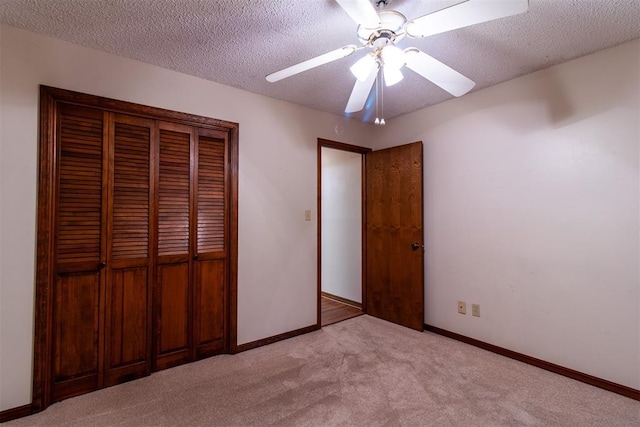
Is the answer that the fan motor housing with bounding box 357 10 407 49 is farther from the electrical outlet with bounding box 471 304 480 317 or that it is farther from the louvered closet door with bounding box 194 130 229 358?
the electrical outlet with bounding box 471 304 480 317

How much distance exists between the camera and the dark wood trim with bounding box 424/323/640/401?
2.11 m

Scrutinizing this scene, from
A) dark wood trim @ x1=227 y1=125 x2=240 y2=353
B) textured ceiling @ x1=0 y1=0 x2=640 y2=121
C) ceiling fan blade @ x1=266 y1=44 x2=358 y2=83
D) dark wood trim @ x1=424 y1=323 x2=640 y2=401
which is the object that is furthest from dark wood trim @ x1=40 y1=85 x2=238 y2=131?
dark wood trim @ x1=424 y1=323 x2=640 y2=401

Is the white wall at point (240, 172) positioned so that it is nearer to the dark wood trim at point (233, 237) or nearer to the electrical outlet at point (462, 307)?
the dark wood trim at point (233, 237)

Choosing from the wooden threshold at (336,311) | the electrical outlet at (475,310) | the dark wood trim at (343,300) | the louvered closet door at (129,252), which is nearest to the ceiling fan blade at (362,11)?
the louvered closet door at (129,252)

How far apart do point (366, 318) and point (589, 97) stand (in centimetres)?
292

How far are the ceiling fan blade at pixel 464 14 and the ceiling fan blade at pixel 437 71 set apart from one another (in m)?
0.19

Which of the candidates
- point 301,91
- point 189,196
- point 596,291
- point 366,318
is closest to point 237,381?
point 189,196

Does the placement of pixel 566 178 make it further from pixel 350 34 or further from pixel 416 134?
pixel 350 34

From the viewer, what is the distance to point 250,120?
2.96m

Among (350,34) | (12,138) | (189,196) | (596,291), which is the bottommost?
(596,291)

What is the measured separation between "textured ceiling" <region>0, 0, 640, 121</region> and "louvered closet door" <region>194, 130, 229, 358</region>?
655 millimetres

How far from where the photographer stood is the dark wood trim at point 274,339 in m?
2.83

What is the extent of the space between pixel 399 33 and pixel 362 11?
0.33 metres

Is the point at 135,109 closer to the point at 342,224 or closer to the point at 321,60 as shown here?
the point at 321,60
